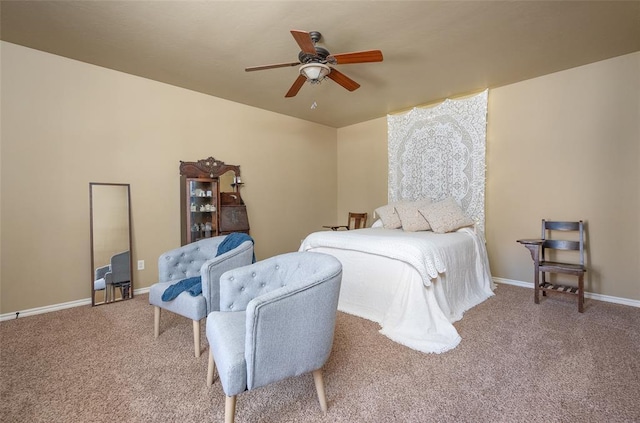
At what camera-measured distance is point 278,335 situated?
52.6 inches

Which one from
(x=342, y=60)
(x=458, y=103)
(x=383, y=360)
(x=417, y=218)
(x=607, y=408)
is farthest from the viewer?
(x=458, y=103)

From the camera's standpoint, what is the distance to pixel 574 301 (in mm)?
3246

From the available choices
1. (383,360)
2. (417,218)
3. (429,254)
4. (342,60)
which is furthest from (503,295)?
(342,60)

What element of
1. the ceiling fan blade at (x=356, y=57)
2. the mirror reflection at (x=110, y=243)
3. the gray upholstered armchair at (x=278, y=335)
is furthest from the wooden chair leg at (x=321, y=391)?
the mirror reflection at (x=110, y=243)

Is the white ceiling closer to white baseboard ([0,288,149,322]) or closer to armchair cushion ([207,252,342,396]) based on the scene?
armchair cushion ([207,252,342,396])

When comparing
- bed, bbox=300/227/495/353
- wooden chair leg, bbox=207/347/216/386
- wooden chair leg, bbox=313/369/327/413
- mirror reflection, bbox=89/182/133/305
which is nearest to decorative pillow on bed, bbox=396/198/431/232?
bed, bbox=300/227/495/353

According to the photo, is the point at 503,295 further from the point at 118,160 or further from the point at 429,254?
the point at 118,160

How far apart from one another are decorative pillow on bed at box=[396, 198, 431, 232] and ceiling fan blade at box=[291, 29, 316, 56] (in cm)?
222

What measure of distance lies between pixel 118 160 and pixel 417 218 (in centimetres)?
354

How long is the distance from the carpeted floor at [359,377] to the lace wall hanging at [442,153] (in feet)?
6.55

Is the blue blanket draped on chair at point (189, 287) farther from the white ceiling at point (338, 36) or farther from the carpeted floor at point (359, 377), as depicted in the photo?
the white ceiling at point (338, 36)

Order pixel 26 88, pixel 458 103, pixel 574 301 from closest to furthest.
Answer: pixel 26 88 < pixel 574 301 < pixel 458 103

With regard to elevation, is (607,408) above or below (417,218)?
below

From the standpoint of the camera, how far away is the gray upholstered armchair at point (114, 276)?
130 inches
